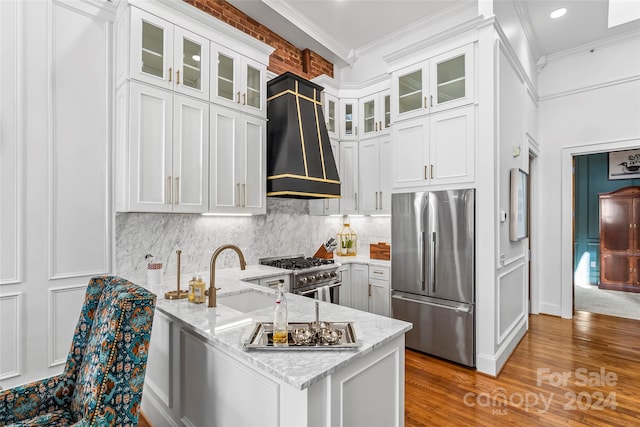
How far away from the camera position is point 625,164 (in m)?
6.30

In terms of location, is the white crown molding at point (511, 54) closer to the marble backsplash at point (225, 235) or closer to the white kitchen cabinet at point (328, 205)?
the white kitchen cabinet at point (328, 205)

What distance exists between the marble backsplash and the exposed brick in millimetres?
1744

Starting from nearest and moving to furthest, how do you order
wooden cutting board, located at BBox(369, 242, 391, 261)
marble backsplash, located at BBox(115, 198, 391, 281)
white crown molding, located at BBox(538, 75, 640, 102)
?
marble backsplash, located at BBox(115, 198, 391, 281)
white crown molding, located at BBox(538, 75, 640, 102)
wooden cutting board, located at BBox(369, 242, 391, 261)

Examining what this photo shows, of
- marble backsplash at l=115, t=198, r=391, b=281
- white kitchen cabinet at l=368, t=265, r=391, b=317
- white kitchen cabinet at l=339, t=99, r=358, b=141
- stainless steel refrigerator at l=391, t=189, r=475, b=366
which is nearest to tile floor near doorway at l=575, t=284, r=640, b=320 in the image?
stainless steel refrigerator at l=391, t=189, r=475, b=366

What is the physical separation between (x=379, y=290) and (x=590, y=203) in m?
5.93

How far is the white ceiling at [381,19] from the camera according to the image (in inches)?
140

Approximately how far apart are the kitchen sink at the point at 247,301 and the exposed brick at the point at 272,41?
2674mm

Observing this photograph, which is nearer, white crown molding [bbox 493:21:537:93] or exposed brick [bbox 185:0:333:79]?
white crown molding [bbox 493:21:537:93]

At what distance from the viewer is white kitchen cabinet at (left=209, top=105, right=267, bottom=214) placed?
118 inches

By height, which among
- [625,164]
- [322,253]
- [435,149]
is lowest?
[322,253]

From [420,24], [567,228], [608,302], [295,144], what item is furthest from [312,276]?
[608,302]

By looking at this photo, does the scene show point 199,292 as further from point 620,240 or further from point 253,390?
point 620,240

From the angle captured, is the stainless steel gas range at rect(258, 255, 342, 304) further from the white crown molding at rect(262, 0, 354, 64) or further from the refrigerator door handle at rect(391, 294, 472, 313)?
the white crown molding at rect(262, 0, 354, 64)

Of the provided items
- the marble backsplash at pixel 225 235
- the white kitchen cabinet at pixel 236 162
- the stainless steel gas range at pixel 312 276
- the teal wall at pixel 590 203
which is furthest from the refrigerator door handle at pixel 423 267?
the teal wall at pixel 590 203
